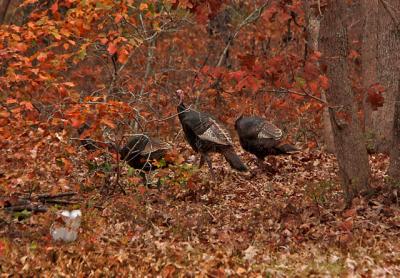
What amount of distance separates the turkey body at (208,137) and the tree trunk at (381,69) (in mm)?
3138

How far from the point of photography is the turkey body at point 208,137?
11.7 meters

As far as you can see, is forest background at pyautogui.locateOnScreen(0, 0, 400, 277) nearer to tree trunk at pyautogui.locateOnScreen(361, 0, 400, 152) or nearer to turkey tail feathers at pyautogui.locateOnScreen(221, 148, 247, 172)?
turkey tail feathers at pyautogui.locateOnScreen(221, 148, 247, 172)

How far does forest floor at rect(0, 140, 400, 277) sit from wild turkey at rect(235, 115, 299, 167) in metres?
1.00

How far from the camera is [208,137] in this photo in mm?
11734

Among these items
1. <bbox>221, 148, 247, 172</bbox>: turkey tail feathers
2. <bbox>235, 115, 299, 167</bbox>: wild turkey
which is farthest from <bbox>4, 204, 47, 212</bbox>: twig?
<bbox>235, 115, 299, 167</bbox>: wild turkey

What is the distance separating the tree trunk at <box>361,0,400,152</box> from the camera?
519 inches

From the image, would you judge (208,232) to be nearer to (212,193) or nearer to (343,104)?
(212,193)

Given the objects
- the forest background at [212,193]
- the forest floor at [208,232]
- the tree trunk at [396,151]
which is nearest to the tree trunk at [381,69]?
the forest background at [212,193]

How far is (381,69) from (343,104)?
4.83 meters

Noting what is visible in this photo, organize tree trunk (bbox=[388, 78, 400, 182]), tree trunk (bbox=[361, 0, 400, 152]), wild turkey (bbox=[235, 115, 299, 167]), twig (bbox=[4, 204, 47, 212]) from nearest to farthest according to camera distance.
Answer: twig (bbox=[4, 204, 47, 212]) < tree trunk (bbox=[388, 78, 400, 182]) < wild turkey (bbox=[235, 115, 299, 167]) < tree trunk (bbox=[361, 0, 400, 152])

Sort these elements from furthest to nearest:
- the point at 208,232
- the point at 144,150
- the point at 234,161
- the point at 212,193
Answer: the point at 234,161
the point at 144,150
the point at 212,193
the point at 208,232

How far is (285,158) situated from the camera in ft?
44.0

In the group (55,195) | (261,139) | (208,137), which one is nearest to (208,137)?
(208,137)

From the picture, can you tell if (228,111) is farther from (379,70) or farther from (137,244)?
(137,244)
